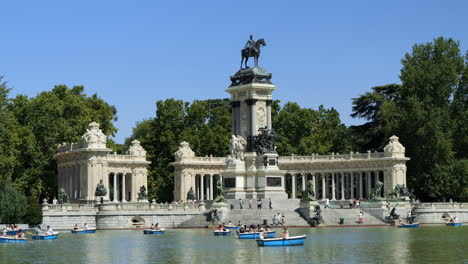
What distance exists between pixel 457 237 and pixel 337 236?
791 centimetres

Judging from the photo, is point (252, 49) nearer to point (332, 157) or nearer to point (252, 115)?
point (252, 115)

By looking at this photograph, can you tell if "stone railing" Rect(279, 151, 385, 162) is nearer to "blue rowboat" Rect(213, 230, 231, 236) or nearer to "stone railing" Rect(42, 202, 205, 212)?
"stone railing" Rect(42, 202, 205, 212)

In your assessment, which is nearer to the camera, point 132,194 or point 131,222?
point 131,222

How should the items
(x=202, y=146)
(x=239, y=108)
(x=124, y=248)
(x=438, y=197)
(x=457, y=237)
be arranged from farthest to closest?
(x=202, y=146), (x=438, y=197), (x=239, y=108), (x=457, y=237), (x=124, y=248)

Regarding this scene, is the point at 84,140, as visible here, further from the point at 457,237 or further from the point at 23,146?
the point at 457,237

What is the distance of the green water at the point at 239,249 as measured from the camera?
47438 millimetres

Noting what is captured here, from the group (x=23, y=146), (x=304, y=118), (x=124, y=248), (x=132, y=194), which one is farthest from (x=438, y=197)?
(x=124, y=248)

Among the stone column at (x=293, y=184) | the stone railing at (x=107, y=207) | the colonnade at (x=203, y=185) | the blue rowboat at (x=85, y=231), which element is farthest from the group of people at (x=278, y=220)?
the colonnade at (x=203, y=185)

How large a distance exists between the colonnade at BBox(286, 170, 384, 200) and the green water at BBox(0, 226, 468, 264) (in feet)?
107

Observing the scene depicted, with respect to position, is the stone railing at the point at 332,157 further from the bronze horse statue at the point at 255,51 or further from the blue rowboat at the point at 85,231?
the blue rowboat at the point at 85,231

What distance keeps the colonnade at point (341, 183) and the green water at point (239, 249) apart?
3257 cm

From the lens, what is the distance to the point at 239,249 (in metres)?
53.6

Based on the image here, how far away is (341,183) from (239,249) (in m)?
51.7

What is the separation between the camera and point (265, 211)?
259 feet
